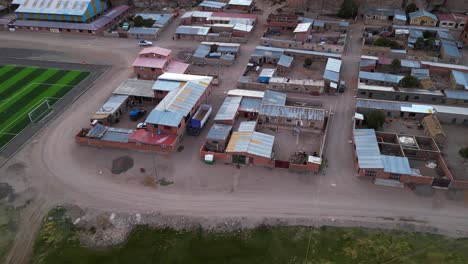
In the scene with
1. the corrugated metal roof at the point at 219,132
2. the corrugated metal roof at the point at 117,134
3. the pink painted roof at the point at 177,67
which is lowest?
the corrugated metal roof at the point at 117,134

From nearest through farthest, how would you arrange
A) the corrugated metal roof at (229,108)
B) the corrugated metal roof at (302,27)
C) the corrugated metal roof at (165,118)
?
the corrugated metal roof at (165,118) < the corrugated metal roof at (229,108) < the corrugated metal roof at (302,27)

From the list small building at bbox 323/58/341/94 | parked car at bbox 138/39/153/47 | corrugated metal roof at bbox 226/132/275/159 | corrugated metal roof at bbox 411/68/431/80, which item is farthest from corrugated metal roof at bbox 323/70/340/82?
parked car at bbox 138/39/153/47

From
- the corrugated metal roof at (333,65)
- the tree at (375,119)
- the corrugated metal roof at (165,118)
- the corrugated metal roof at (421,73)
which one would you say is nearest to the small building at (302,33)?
the corrugated metal roof at (333,65)

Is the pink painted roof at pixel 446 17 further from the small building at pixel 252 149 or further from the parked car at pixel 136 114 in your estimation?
the parked car at pixel 136 114

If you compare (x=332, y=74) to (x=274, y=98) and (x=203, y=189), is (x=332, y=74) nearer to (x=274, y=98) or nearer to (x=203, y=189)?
(x=274, y=98)

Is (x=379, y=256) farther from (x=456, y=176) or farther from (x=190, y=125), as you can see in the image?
(x=190, y=125)

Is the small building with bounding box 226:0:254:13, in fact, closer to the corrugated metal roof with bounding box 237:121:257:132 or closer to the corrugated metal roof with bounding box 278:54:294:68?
the corrugated metal roof with bounding box 278:54:294:68

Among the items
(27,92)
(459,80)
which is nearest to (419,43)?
(459,80)
